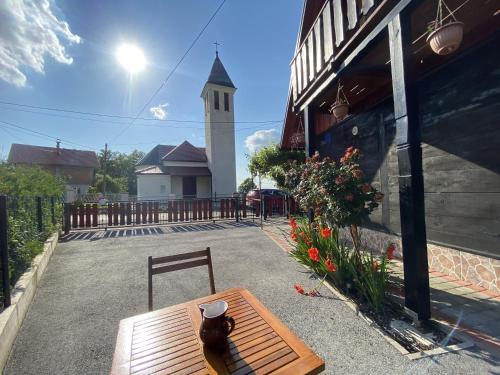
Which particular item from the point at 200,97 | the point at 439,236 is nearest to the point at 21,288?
the point at 439,236

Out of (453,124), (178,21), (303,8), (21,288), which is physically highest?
(178,21)

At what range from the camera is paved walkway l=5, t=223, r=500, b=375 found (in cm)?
197

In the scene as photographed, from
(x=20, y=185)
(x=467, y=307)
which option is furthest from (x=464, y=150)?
(x=20, y=185)

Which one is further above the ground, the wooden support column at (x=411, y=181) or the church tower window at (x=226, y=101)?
the church tower window at (x=226, y=101)

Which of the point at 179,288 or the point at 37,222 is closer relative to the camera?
the point at 179,288

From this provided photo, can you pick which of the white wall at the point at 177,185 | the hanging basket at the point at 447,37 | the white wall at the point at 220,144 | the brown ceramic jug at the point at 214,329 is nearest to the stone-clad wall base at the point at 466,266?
the hanging basket at the point at 447,37

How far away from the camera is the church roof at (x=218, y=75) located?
2061 centimetres

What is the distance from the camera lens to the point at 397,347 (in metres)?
2.09

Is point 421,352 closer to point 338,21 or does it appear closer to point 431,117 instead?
point 431,117

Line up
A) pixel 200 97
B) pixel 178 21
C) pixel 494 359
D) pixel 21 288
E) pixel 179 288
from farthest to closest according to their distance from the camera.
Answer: pixel 200 97
pixel 178 21
pixel 179 288
pixel 21 288
pixel 494 359

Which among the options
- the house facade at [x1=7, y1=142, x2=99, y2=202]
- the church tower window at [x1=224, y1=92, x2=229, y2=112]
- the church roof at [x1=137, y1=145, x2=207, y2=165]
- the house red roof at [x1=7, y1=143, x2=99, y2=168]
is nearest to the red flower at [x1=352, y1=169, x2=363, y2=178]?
the church tower window at [x1=224, y1=92, x2=229, y2=112]

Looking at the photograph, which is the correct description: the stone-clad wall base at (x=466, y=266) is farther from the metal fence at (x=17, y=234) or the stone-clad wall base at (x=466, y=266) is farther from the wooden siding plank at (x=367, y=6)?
the metal fence at (x=17, y=234)

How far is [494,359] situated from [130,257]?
567 cm

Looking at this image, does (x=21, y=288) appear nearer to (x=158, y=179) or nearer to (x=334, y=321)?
(x=334, y=321)
